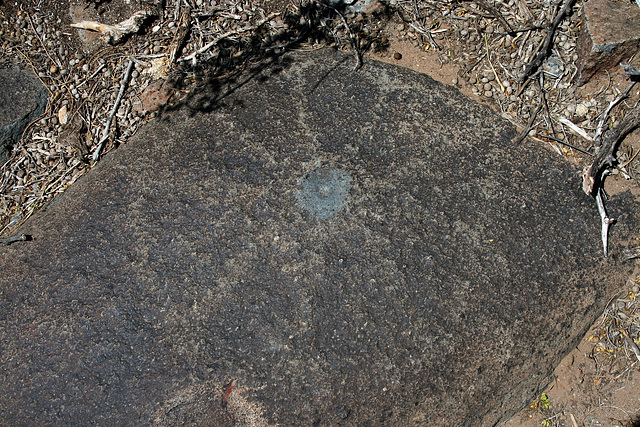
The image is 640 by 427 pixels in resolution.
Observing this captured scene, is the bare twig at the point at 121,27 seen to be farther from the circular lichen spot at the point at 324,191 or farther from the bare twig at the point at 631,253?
the bare twig at the point at 631,253

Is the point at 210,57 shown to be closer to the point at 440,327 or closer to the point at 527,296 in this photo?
the point at 440,327

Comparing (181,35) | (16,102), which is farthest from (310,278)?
(16,102)

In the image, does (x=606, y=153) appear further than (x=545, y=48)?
No

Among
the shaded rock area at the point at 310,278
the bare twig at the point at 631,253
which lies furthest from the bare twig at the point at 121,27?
the bare twig at the point at 631,253

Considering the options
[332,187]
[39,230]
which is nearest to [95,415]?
[39,230]

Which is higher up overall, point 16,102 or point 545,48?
point 16,102

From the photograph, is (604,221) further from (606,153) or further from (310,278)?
(310,278)
